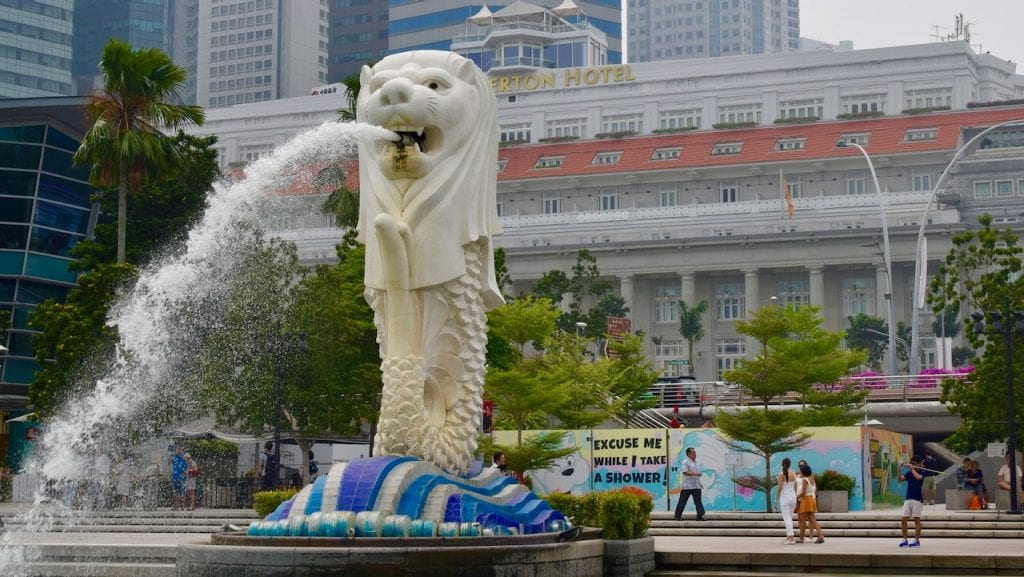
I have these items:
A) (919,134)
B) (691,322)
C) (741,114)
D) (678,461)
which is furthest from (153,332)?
(741,114)

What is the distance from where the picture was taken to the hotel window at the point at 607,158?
117750mm

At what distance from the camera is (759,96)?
12519 centimetres

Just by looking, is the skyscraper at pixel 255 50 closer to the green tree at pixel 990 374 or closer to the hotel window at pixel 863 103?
the hotel window at pixel 863 103

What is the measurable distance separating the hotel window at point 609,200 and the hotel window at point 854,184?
17465 millimetres

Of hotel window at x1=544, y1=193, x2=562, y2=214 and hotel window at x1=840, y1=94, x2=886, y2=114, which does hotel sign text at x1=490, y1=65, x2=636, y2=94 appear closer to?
hotel window at x1=544, y1=193, x2=562, y2=214

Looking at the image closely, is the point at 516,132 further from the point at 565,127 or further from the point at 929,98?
the point at 929,98

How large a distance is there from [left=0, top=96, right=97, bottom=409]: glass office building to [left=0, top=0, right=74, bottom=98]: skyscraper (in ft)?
186

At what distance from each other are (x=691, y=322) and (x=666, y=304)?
30.1 ft

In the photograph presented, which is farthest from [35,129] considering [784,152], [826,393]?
[784,152]

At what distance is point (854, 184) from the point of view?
10969cm

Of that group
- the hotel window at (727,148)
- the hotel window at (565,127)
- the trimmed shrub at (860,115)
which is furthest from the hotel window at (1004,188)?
the hotel window at (565,127)

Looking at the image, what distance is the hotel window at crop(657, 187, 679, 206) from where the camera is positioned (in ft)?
378

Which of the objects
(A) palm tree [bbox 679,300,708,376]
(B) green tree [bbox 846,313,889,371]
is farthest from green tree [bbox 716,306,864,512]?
(A) palm tree [bbox 679,300,708,376]

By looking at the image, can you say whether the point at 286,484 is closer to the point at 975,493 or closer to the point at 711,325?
the point at 975,493
